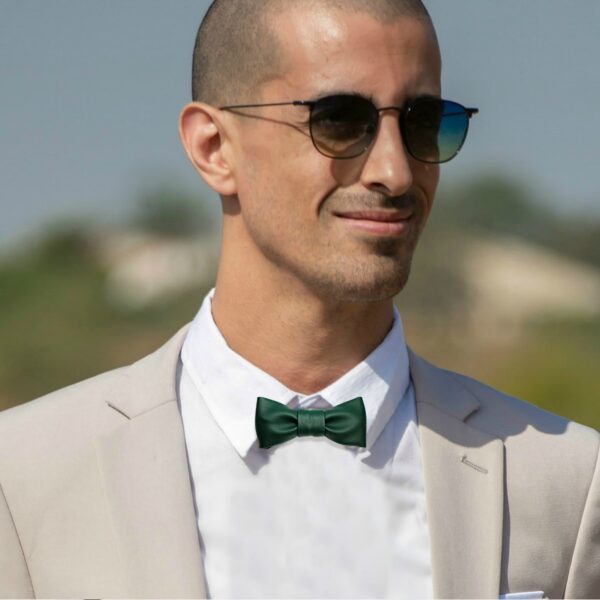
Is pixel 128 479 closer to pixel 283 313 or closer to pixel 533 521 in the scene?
pixel 283 313

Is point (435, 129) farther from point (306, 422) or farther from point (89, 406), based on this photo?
point (89, 406)

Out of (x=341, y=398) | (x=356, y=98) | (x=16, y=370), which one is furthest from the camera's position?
(x=16, y=370)

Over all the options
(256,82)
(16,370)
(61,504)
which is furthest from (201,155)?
(16,370)

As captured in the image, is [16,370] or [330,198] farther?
[16,370]

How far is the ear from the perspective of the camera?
4.15m

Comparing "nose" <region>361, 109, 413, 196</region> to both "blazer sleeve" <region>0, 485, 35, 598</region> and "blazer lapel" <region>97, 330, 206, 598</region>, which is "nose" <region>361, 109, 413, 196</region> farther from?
"blazer sleeve" <region>0, 485, 35, 598</region>

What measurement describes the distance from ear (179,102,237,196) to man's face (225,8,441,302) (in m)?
0.17

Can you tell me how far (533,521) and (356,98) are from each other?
4.40 ft

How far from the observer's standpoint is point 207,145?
13.8ft

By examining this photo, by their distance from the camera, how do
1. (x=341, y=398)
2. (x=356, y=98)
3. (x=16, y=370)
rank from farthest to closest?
(x=16, y=370)
(x=341, y=398)
(x=356, y=98)

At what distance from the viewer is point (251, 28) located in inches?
162

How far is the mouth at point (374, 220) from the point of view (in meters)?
3.83

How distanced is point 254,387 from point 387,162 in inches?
31.3

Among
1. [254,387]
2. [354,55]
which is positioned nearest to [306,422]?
[254,387]
